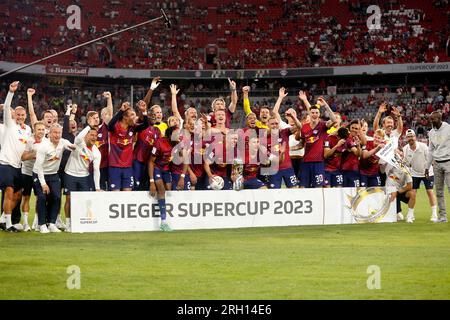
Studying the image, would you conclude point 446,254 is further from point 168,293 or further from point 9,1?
point 9,1

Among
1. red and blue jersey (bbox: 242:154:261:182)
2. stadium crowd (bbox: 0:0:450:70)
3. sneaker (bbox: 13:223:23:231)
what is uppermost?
stadium crowd (bbox: 0:0:450:70)

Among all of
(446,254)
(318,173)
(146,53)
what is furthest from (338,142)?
(146,53)

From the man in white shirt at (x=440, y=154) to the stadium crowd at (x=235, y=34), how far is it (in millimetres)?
31581

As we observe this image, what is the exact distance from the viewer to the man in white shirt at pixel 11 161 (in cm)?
1505

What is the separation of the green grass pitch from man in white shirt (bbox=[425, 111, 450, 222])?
1.43 meters

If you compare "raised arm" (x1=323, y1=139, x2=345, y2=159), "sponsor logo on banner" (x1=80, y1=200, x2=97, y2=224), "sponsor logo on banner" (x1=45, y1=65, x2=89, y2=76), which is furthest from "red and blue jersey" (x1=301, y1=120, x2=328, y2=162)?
"sponsor logo on banner" (x1=45, y1=65, x2=89, y2=76)

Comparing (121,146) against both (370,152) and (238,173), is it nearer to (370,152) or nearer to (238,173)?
(238,173)

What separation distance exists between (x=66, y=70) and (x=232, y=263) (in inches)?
1419

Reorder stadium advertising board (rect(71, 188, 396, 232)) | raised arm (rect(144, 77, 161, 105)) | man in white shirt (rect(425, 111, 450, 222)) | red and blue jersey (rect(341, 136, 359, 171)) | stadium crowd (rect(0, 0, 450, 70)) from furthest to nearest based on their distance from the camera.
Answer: stadium crowd (rect(0, 0, 450, 70))
red and blue jersey (rect(341, 136, 359, 171))
man in white shirt (rect(425, 111, 450, 222))
raised arm (rect(144, 77, 161, 105))
stadium advertising board (rect(71, 188, 396, 232))

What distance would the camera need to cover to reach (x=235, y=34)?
5322 cm

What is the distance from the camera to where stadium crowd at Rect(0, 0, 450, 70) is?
48.1m

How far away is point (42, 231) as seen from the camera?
14852mm

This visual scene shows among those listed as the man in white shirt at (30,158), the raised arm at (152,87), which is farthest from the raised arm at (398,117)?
the man in white shirt at (30,158)

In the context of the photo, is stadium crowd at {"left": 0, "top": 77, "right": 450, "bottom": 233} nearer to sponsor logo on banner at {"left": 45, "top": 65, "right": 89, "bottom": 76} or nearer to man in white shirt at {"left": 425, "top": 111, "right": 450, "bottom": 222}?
man in white shirt at {"left": 425, "top": 111, "right": 450, "bottom": 222}
